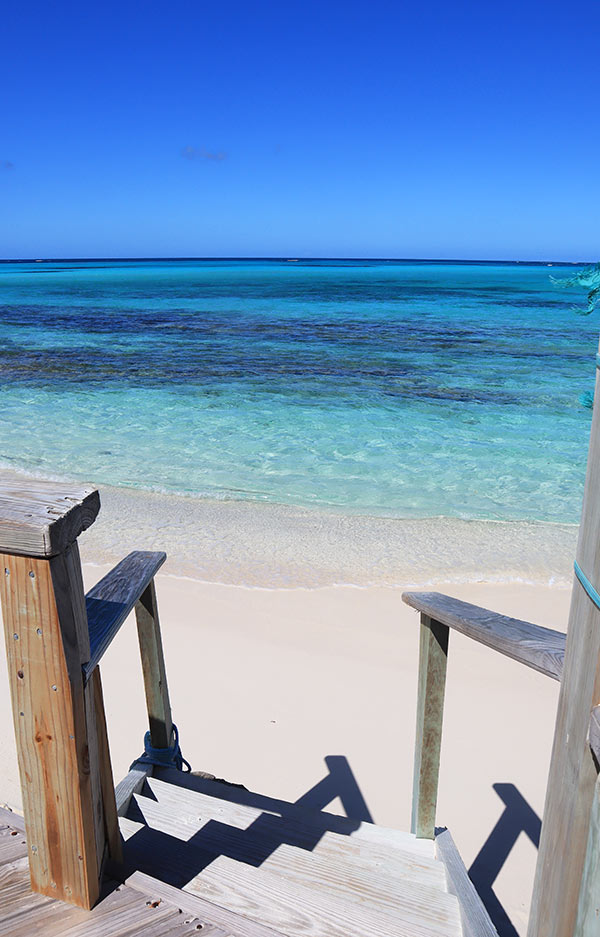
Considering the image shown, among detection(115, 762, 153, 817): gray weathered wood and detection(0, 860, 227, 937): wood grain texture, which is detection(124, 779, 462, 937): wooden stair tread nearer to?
detection(115, 762, 153, 817): gray weathered wood

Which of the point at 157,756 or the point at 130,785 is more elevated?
the point at 130,785

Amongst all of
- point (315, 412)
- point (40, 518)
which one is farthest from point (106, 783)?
point (315, 412)

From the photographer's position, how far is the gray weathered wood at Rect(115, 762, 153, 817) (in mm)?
2370

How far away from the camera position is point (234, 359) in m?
19.5

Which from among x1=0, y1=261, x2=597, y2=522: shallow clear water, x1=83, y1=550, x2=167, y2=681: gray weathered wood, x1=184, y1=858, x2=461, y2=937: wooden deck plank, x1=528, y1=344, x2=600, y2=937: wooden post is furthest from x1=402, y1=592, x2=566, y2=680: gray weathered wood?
x1=0, y1=261, x2=597, y2=522: shallow clear water

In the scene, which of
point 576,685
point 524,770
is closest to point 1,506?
point 576,685

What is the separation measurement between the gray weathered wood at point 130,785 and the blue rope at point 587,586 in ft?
5.83

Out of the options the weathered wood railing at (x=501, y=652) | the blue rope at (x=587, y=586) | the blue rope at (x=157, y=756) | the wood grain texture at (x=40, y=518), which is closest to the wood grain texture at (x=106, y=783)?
the wood grain texture at (x=40, y=518)

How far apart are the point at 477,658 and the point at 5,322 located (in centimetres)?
2844

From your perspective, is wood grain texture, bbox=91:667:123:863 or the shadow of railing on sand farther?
the shadow of railing on sand

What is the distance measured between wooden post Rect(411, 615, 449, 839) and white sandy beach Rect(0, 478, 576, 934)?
620mm

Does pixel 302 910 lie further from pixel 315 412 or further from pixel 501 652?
pixel 315 412

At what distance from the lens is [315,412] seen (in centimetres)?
1314

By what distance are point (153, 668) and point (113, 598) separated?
93cm
